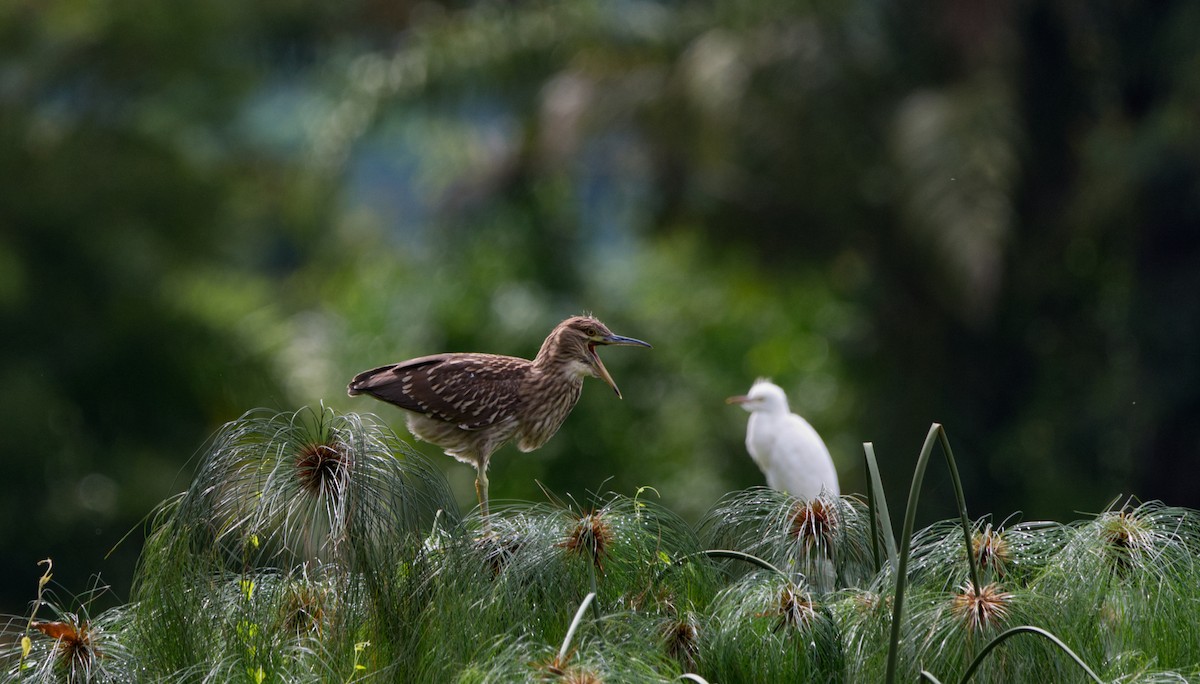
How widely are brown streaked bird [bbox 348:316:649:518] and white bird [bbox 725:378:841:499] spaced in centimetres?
249

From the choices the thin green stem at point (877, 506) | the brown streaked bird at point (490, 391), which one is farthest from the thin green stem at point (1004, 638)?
the brown streaked bird at point (490, 391)

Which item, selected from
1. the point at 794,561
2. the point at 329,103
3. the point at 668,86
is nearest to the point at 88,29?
the point at 329,103

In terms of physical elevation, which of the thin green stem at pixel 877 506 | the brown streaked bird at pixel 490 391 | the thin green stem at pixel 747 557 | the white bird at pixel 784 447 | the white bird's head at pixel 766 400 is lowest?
the white bird at pixel 784 447

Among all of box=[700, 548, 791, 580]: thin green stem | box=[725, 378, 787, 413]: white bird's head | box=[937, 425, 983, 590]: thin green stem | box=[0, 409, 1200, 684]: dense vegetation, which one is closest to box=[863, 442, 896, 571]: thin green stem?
box=[0, 409, 1200, 684]: dense vegetation

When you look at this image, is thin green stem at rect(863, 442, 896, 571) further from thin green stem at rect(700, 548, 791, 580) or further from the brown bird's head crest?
the brown bird's head crest

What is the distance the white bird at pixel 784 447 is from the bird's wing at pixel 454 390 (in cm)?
262

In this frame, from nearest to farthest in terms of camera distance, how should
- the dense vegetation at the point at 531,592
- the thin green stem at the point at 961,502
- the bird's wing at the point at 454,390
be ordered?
the thin green stem at the point at 961,502
the dense vegetation at the point at 531,592
the bird's wing at the point at 454,390

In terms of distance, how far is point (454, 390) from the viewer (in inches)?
221

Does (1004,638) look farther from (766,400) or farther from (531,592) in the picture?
(766,400)

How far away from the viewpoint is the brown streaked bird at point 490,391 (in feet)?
18.5

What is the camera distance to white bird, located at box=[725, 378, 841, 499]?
26.7ft

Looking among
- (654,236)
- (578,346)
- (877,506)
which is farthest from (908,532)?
(654,236)

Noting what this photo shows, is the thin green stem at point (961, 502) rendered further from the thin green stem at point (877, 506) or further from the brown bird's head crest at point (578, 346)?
the brown bird's head crest at point (578, 346)

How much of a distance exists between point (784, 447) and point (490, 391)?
9.85ft
